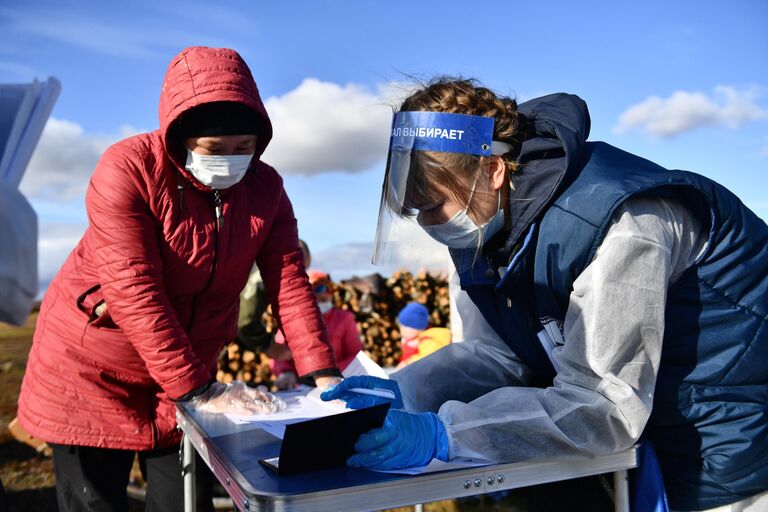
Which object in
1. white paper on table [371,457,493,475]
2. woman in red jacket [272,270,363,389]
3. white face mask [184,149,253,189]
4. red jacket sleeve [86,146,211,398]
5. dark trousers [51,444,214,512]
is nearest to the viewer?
white paper on table [371,457,493,475]

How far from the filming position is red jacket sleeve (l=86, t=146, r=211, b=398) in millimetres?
1854

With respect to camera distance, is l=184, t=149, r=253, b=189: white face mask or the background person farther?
the background person

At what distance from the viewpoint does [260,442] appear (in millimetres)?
1550

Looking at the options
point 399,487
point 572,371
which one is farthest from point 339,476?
point 572,371

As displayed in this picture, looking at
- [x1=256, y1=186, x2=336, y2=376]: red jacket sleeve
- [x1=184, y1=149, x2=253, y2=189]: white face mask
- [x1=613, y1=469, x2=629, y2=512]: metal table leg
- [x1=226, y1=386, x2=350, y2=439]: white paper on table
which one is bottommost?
[x1=613, y1=469, x2=629, y2=512]: metal table leg

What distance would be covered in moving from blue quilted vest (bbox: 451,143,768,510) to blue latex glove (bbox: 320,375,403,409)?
49cm

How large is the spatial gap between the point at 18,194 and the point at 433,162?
3.52 meters

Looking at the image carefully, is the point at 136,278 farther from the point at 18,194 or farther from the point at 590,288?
the point at 18,194

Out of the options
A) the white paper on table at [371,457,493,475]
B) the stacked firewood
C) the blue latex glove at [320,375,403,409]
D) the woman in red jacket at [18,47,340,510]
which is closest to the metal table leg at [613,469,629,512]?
the white paper on table at [371,457,493,475]

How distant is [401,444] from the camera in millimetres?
1310

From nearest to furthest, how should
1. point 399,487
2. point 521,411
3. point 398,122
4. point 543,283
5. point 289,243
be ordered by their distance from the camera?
point 399,487, point 521,411, point 543,283, point 398,122, point 289,243

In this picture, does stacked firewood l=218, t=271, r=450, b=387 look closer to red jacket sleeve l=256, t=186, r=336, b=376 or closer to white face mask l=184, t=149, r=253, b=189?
red jacket sleeve l=256, t=186, r=336, b=376

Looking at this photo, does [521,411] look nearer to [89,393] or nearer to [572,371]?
[572,371]

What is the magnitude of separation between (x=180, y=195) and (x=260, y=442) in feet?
2.66
